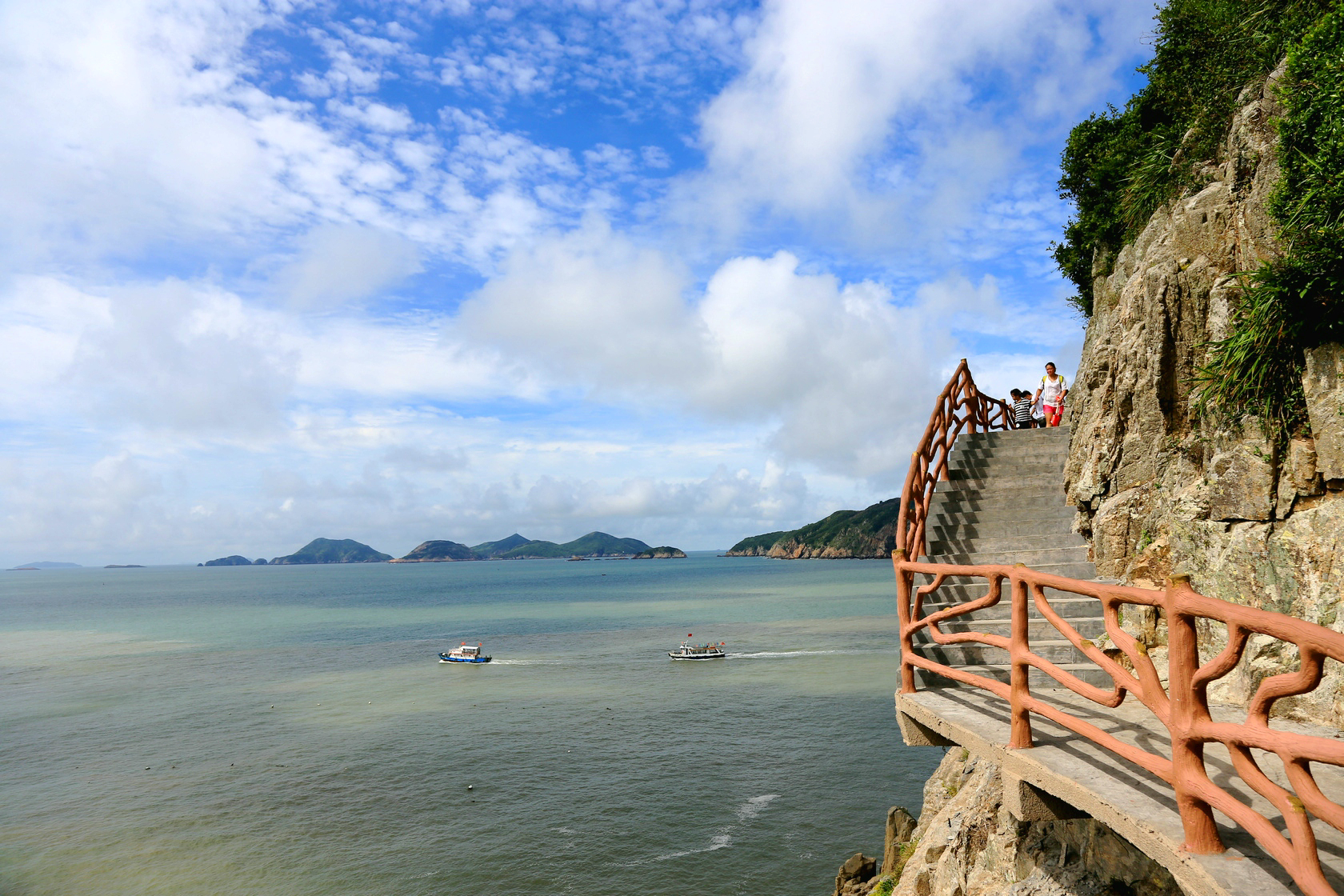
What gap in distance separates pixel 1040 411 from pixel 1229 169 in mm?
7912

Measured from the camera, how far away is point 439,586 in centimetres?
17050

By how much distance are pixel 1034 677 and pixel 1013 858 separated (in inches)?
76.0

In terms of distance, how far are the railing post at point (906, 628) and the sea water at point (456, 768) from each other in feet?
52.4

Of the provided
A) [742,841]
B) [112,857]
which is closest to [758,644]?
[742,841]

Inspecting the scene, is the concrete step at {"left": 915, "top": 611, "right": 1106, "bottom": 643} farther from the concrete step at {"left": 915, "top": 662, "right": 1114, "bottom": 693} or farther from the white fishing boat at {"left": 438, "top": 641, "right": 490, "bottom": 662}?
the white fishing boat at {"left": 438, "top": 641, "right": 490, "bottom": 662}

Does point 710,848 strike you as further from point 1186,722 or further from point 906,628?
point 1186,722

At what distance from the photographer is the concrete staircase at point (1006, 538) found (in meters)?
8.20

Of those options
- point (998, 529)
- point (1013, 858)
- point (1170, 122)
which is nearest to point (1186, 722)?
point (1013, 858)

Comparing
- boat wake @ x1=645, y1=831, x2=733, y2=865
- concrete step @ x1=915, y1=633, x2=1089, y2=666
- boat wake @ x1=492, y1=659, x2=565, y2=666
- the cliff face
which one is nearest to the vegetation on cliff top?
the cliff face

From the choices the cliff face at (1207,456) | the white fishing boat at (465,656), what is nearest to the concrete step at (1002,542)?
the cliff face at (1207,456)

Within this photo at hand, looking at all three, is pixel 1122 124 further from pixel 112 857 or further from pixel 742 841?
pixel 112 857

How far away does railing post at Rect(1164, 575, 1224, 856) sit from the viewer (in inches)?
143

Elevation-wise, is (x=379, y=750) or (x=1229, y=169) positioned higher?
(x=1229, y=169)

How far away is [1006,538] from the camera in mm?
11141
